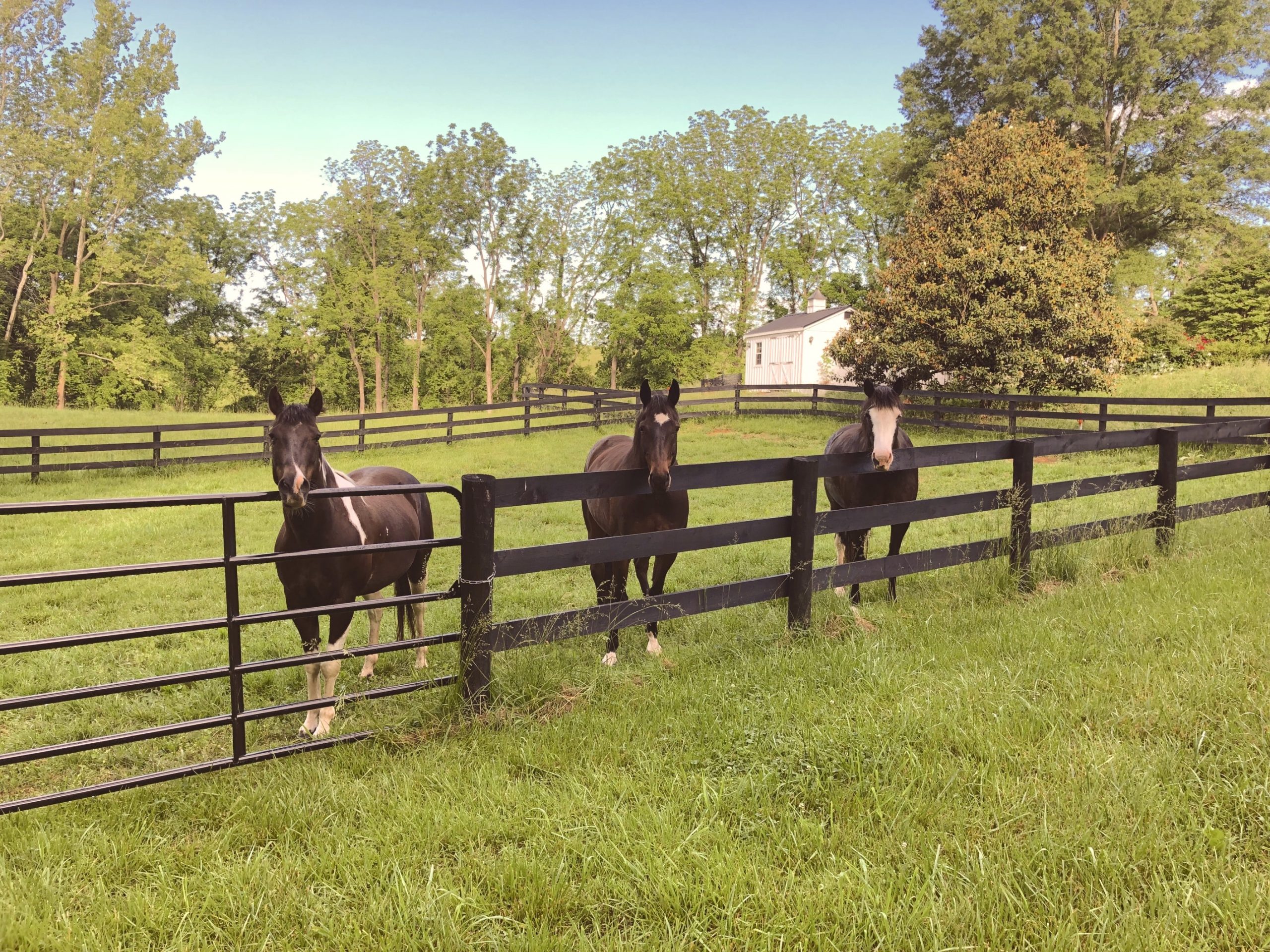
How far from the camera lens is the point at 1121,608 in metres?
4.40

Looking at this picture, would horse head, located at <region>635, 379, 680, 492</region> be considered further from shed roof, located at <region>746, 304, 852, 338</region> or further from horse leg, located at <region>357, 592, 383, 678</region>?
shed roof, located at <region>746, 304, 852, 338</region>

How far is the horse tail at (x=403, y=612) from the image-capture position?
17.6 ft

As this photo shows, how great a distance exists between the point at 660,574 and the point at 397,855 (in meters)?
3.25

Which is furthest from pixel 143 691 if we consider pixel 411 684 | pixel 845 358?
pixel 845 358

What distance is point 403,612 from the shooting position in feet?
18.5

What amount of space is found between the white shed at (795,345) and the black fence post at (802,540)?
33754mm

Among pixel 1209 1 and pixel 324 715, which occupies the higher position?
pixel 1209 1

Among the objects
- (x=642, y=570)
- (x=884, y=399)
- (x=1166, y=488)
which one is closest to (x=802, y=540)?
(x=642, y=570)

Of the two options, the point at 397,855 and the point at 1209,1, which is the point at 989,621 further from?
the point at 1209,1

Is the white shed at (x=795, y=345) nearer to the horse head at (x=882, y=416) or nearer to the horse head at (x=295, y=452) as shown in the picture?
the horse head at (x=882, y=416)

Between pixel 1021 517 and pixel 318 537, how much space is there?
5.06m

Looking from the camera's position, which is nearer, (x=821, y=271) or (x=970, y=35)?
(x=970, y=35)

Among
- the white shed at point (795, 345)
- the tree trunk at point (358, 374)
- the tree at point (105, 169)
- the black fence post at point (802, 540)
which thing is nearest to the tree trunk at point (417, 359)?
the tree trunk at point (358, 374)

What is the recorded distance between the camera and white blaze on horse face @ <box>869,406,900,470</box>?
5.35 meters
